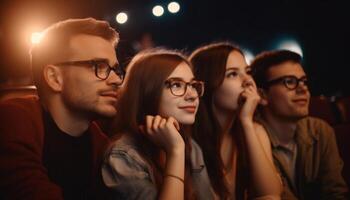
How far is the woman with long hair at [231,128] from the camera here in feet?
5.68

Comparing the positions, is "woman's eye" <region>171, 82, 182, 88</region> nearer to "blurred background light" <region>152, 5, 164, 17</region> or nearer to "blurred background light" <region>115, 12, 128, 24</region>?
"blurred background light" <region>115, 12, 128, 24</region>

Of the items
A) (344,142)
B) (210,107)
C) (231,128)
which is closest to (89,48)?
(210,107)

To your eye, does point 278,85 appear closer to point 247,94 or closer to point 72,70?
point 247,94

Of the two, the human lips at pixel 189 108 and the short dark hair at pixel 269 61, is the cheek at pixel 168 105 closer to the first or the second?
the human lips at pixel 189 108

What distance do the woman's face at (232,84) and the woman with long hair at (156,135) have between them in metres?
0.28

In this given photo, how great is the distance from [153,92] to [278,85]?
98 centimetres

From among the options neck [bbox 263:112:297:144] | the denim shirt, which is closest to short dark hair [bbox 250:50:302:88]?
neck [bbox 263:112:297:144]

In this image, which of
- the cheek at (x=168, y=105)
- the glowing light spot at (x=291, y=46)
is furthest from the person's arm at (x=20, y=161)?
the glowing light spot at (x=291, y=46)

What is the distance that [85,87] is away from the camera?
1.45 metres

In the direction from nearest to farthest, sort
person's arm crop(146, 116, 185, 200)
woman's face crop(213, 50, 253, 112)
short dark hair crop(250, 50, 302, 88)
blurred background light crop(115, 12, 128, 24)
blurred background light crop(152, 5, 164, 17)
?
person's arm crop(146, 116, 185, 200) < woman's face crop(213, 50, 253, 112) < short dark hair crop(250, 50, 302, 88) < blurred background light crop(115, 12, 128, 24) < blurred background light crop(152, 5, 164, 17)

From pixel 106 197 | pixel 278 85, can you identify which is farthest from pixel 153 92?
pixel 278 85

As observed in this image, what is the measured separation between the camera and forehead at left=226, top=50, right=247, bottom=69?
187 cm

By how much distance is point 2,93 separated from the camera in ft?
5.16

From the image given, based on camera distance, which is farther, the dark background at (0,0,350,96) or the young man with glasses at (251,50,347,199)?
the dark background at (0,0,350,96)
